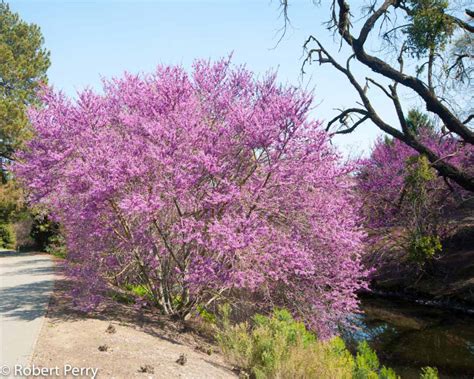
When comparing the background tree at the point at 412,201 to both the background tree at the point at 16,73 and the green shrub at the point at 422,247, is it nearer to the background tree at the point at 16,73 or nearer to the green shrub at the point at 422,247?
the green shrub at the point at 422,247

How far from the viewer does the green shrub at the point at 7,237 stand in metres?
36.6

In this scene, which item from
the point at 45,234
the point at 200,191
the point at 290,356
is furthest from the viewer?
the point at 45,234

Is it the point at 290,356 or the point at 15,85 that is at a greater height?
the point at 15,85

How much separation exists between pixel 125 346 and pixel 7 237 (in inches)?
1383

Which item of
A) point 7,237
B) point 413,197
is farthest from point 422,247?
point 7,237

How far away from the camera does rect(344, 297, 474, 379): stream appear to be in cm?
967

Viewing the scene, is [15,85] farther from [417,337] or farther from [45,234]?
[417,337]

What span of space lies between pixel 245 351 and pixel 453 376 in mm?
4953

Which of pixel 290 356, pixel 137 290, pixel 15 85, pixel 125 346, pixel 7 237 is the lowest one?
pixel 125 346

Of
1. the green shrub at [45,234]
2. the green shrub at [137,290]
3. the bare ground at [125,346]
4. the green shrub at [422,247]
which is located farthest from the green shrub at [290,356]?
the green shrub at [45,234]

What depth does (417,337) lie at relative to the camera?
38.8 feet

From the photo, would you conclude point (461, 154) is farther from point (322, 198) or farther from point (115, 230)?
point (115, 230)

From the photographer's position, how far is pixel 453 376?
8953mm

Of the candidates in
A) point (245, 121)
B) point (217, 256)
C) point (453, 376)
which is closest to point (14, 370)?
point (217, 256)
